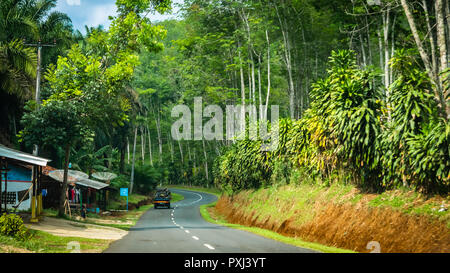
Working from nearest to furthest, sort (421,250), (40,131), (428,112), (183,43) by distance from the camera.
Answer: (421,250) < (428,112) < (40,131) < (183,43)

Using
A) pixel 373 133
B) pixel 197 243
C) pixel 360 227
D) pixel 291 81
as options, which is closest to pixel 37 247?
pixel 197 243

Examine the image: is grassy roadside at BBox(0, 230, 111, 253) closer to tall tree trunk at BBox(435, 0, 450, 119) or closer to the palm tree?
tall tree trunk at BBox(435, 0, 450, 119)

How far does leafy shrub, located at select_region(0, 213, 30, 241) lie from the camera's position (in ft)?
42.8

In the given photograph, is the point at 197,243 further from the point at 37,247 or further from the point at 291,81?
the point at 291,81

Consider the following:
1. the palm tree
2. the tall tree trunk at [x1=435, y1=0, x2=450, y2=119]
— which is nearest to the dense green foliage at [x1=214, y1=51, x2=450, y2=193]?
the tall tree trunk at [x1=435, y1=0, x2=450, y2=119]

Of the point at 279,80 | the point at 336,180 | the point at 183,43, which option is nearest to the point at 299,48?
the point at 183,43

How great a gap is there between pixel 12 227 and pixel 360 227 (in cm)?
1129

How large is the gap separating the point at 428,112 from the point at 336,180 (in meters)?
6.49

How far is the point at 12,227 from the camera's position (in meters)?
13.3

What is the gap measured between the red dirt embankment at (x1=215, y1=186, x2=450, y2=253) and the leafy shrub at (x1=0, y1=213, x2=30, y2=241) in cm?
1054
